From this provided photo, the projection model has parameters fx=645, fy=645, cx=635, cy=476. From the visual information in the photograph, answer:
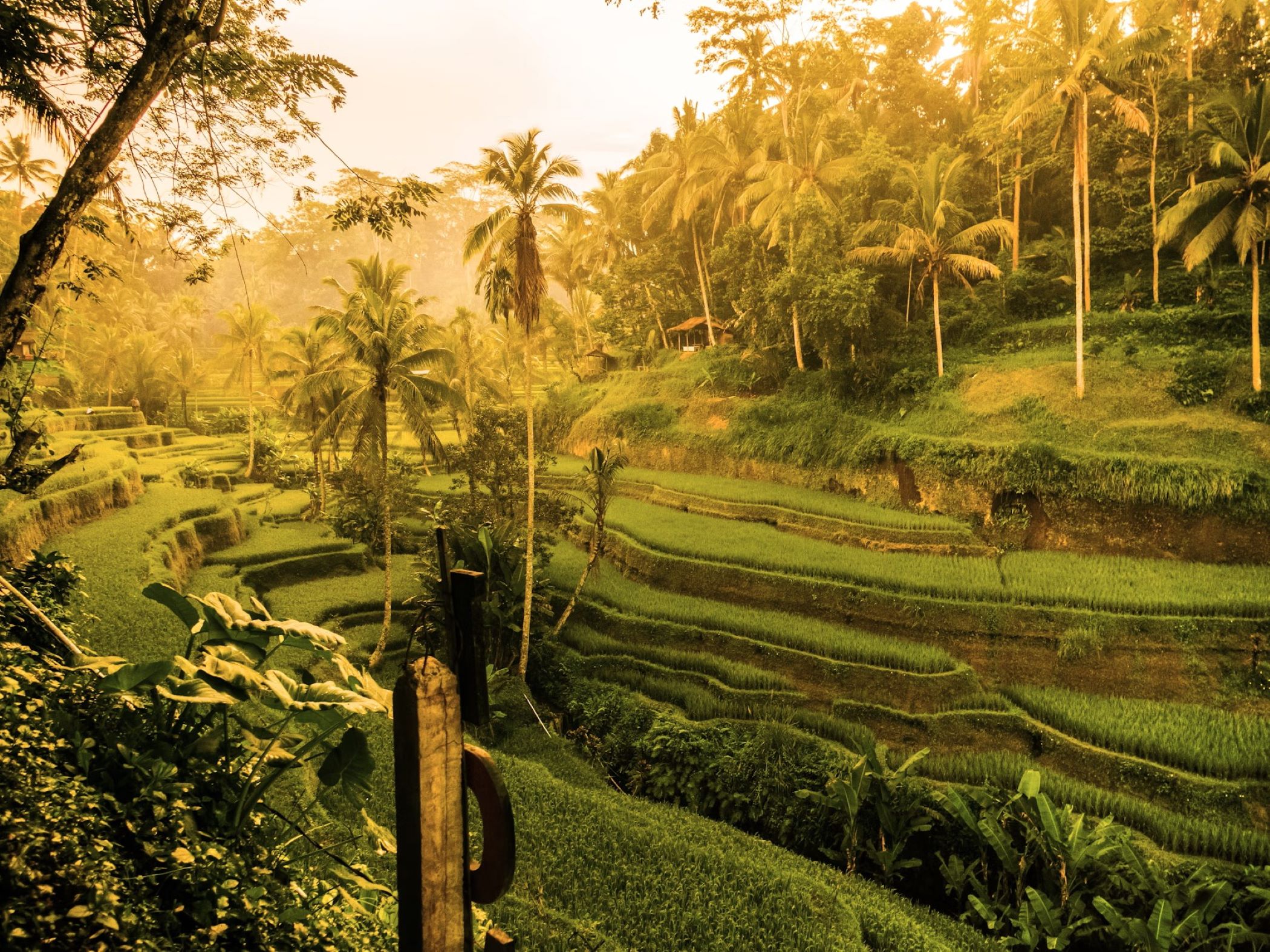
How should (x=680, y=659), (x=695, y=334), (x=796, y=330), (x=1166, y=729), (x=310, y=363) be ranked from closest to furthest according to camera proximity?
(x=1166, y=729) → (x=680, y=659) → (x=796, y=330) → (x=310, y=363) → (x=695, y=334)

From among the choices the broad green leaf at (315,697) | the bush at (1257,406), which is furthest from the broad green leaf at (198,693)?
the bush at (1257,406)

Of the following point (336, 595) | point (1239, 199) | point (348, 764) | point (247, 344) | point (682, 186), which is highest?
point (682, 186)

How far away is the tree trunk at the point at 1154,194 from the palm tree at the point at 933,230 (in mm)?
3150

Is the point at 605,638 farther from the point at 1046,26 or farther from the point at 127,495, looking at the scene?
the point at 1046,26

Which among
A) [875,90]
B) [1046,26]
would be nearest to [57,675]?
[1046,26]

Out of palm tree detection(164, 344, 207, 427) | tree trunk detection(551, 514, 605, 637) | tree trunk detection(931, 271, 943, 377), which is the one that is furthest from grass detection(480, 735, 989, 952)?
palm tree detection(164, 344, 207, 427)

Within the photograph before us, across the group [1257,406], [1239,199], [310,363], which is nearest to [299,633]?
[1257,406]

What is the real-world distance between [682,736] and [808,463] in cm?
968

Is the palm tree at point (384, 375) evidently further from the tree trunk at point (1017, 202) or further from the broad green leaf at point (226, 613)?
the tree trunk at point (1017, 202)

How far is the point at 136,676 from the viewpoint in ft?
7.04

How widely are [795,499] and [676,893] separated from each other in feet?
37.7

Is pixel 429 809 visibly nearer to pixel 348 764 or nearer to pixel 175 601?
pixel 348 764

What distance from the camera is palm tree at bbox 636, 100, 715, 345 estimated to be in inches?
893

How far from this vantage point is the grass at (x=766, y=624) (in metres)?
9.76
